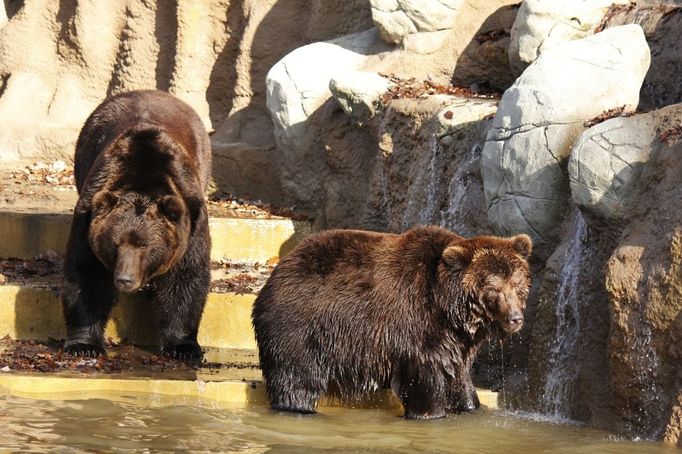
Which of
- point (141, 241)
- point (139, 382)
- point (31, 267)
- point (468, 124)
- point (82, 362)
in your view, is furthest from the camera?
point (31, 267)

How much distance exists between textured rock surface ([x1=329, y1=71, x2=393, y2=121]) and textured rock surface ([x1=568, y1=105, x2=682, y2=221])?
433cm

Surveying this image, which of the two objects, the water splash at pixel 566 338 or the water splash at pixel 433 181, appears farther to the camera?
the water splash at pixel 433 181

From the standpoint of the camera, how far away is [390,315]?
8.27 m

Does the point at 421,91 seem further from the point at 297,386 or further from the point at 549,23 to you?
the point at 297,386

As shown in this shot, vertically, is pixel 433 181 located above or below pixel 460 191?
above

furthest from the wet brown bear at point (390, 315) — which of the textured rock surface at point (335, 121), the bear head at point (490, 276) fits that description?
the textured rock surface at point (335, 121)

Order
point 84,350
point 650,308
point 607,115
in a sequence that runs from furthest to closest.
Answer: point 84,350
point 607,115
point 650,308

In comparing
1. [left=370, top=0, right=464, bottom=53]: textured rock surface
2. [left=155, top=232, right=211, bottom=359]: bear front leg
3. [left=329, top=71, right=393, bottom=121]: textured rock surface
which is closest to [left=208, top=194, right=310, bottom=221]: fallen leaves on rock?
[left=329, top=71, right=393, bottom=121]: textured rock surface

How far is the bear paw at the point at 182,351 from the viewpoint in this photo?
33.3 feet

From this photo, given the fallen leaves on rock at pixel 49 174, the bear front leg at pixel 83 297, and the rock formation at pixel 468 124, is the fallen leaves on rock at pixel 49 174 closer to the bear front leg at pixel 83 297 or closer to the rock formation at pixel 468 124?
the rock formation at pixel 468 124

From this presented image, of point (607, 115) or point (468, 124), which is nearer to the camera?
point (607, 115)

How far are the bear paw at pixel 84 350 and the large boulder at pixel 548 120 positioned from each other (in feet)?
11.3

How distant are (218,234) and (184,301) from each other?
264cm

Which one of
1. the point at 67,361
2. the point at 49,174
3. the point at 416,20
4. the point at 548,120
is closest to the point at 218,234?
the point at 416,20
